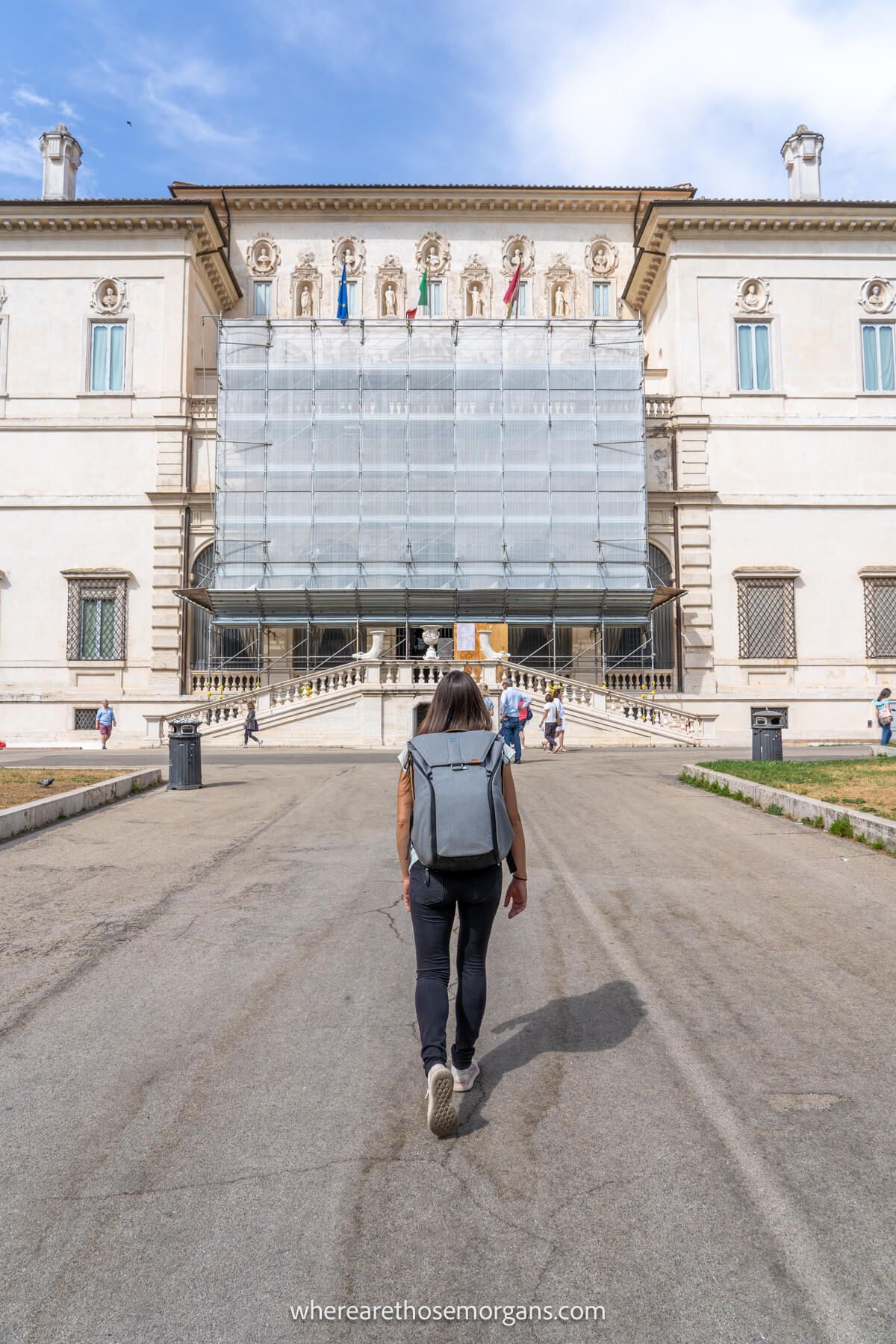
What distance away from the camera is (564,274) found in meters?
38.2

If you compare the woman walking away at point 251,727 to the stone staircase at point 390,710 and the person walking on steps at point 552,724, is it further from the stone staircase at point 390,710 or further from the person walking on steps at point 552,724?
the person walking on steps at point 552,724

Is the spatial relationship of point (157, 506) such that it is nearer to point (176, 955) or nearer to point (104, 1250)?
point (176, 955)

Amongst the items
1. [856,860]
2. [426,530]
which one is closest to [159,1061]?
[856,860]

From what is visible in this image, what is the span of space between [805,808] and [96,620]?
1010 inches

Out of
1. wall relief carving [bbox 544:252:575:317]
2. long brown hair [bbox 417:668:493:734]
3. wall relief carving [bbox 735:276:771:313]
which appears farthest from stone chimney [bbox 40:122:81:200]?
long brown hair [bbox 417:668:493:734]

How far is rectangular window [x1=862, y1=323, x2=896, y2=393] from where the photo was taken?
3272cm

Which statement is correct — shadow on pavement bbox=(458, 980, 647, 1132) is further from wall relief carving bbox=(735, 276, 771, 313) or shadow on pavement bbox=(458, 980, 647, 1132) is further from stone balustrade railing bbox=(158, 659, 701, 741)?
wall relief carving bbox=(735, 276, 771, 313)

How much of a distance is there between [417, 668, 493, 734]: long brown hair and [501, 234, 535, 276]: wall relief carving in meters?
37.5

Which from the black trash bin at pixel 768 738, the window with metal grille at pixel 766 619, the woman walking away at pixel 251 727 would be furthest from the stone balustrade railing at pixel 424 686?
the black trash bin at pixel 768 738

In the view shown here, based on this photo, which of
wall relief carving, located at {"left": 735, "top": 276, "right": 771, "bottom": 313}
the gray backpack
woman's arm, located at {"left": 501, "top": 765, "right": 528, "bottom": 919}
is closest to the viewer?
the gray backpack

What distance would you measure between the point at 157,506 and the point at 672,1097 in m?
30.8

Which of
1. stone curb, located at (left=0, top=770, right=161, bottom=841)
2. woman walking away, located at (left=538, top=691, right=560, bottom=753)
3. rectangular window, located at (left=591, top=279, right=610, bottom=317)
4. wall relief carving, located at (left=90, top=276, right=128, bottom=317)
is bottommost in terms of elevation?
stone curb, located at (left=0, top=770, right=161, bottom=841)

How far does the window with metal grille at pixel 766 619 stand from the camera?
3152 centimetres

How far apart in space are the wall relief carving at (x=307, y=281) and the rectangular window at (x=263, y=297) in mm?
940
